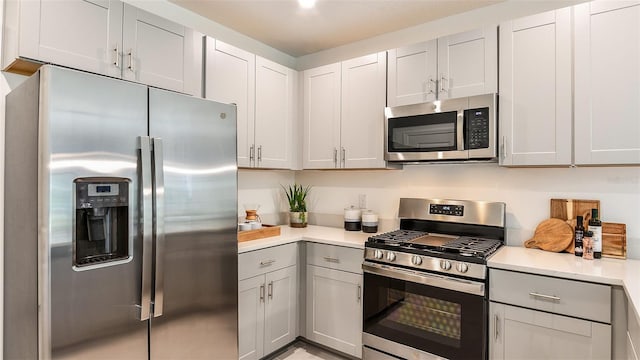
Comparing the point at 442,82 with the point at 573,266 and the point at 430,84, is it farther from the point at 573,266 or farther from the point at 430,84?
the point at 573,266

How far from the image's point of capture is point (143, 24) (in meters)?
2.03

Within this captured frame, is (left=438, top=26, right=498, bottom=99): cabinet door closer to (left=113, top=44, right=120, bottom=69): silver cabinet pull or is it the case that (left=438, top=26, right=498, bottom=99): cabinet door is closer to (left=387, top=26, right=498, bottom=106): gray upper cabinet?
(left=387, top=26, right=498, bottom=106): gray upper cabinet

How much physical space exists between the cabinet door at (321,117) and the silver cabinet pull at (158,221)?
1.60 metres

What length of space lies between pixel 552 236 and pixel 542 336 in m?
0.69

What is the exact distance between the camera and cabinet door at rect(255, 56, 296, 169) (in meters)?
2.83

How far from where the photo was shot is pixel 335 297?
2600mm

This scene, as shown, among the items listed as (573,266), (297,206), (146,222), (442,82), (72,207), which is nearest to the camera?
(72,207)

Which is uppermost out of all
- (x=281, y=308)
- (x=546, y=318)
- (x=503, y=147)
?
(x=503, y=147)

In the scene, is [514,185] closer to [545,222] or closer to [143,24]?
[545,222]

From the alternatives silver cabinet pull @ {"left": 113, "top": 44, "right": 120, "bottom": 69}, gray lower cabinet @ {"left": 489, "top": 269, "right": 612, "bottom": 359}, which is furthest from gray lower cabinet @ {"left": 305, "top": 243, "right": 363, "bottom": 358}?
silver cabinet pull @ {"left": 113, "top": 44, "right": 120, "bottom": 69}

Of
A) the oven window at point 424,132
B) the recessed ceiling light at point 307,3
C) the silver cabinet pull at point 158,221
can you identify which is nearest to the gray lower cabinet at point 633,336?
the oven window at point 424,132

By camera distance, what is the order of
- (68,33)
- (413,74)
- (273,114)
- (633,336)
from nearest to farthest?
(633,336)
(68,33)
(413,74)
(273,114)

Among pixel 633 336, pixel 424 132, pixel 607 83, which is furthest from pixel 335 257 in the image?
pixel 607 83

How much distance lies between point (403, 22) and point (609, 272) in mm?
2162
